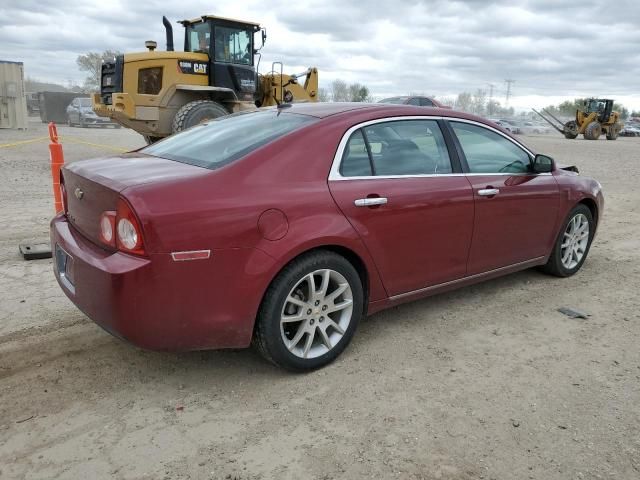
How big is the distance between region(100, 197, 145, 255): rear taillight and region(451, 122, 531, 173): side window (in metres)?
2.42

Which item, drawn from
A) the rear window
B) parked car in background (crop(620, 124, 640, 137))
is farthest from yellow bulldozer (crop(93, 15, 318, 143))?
parked car in background (crop(620, 124, 640, 137))

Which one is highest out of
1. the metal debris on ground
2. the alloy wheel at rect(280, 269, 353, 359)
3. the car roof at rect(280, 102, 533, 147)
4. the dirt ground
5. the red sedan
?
the car roof at rect(280, 102, 533, 147)

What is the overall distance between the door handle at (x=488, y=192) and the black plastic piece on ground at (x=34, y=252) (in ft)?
13.1

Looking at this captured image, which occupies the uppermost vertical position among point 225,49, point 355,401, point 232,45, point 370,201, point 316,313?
point 232,45

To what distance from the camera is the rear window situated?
3158mm

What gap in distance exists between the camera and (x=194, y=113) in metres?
10.7

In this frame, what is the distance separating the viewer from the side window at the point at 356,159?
3.31 meters

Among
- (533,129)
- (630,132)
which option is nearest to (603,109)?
(630,132)

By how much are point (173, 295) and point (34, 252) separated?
10.3 ft

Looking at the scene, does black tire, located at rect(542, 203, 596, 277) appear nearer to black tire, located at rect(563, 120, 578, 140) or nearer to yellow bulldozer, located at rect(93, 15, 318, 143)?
→ yellow bulldozer, located at rect(93, 15, 318, 143)

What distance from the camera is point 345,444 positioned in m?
2.57

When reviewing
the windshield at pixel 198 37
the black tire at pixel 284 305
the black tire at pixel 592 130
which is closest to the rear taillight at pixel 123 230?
the black tire at pixel 284 305

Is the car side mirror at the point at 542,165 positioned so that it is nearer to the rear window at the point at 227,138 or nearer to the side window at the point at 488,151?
the side window at the point at 488,151

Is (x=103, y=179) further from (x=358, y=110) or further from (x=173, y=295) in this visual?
(x=358, y=110)
